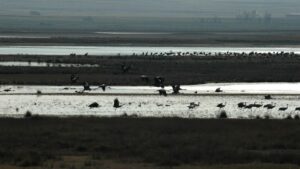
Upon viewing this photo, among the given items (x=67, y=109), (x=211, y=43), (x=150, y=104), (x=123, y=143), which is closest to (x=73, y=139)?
(x=123, y=143)

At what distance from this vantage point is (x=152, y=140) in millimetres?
27516

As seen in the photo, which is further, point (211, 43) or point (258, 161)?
point (211, 43)

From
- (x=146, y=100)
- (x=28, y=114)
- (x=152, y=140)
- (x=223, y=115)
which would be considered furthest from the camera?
(x=146, y=100)

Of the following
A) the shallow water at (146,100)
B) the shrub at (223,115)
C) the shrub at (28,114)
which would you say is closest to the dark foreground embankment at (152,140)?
the shrub at (28,114)

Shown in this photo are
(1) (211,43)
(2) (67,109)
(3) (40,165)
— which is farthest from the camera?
(1) (211,43)

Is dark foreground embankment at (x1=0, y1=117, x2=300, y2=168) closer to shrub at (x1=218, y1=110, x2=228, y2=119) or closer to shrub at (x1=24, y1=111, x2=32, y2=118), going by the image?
shrub at (x1=24, y1=111, x2=32, y2=118)

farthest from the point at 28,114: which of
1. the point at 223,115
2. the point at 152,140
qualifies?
the point at 152,140

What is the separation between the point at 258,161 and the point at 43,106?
55.8 ft

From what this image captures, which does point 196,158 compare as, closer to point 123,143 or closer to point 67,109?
point 123,143

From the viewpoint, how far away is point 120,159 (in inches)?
954

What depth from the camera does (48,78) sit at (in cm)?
5506

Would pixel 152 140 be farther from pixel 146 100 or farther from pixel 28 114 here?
pixel 146 100

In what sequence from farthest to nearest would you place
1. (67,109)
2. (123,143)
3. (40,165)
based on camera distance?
(67,109) → (123,143) → (40,165)

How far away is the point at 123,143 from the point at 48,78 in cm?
2861
